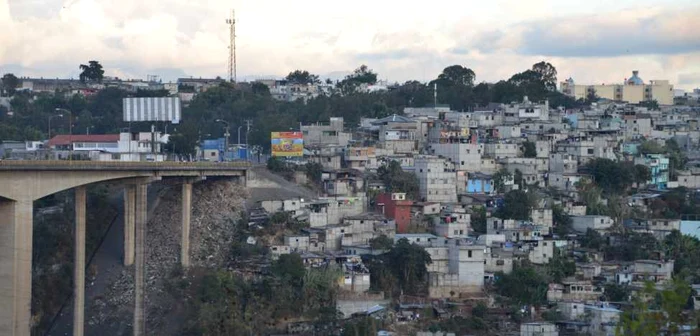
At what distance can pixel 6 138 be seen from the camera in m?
51.7

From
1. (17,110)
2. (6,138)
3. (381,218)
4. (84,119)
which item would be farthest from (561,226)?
(17,110)

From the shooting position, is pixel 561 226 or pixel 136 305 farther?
pixel 561 226

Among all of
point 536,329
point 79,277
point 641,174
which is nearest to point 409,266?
point 536,329

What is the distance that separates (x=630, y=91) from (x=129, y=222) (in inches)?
1351

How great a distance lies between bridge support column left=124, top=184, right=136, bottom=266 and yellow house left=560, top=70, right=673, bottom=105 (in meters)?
31.9

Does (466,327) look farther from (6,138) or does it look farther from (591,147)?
(6,138)

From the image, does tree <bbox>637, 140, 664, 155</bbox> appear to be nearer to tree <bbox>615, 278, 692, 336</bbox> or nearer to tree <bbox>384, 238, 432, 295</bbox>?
tree <bbox>384, 238, 432, 295</bbox>

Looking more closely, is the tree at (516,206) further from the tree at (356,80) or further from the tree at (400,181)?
the tree at (356,80)

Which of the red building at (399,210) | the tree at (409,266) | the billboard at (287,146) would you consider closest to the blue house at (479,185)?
the red building at (399,210)

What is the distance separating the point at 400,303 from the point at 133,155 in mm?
14326

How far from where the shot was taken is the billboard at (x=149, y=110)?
158 feet

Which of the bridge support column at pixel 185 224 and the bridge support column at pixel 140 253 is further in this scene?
the bridge support column at pixel 185 224

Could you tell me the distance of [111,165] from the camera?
112ft

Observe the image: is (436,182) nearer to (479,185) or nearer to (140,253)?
(479,185)
